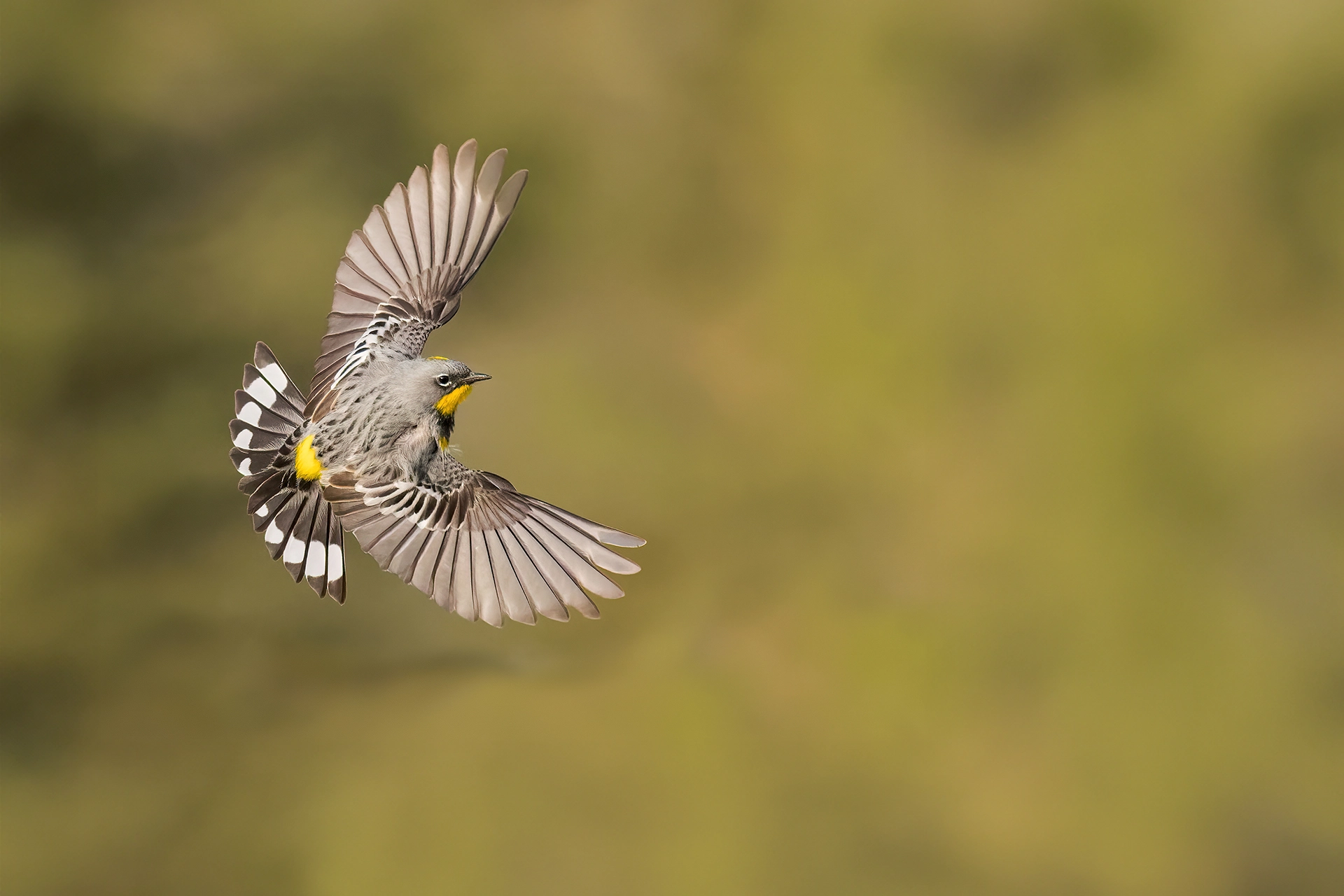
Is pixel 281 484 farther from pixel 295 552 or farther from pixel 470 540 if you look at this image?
pixel 470 540

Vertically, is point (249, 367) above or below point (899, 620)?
below

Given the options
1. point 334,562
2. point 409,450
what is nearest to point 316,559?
point 334,562

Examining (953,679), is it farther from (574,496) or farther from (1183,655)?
(574,496)

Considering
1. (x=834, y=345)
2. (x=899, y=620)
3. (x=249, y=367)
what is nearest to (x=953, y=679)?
(x=899, y=620)

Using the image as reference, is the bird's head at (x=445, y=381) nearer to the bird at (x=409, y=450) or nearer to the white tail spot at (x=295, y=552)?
the bird at (x=409, y=450)

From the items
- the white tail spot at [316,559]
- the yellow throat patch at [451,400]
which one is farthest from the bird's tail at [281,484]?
the yellow throat patch at [451,400]

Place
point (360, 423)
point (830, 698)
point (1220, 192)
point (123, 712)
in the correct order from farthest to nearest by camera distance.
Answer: point (1220, 192) → point (830, 698) → point (123, 712) → point (360, 423)
